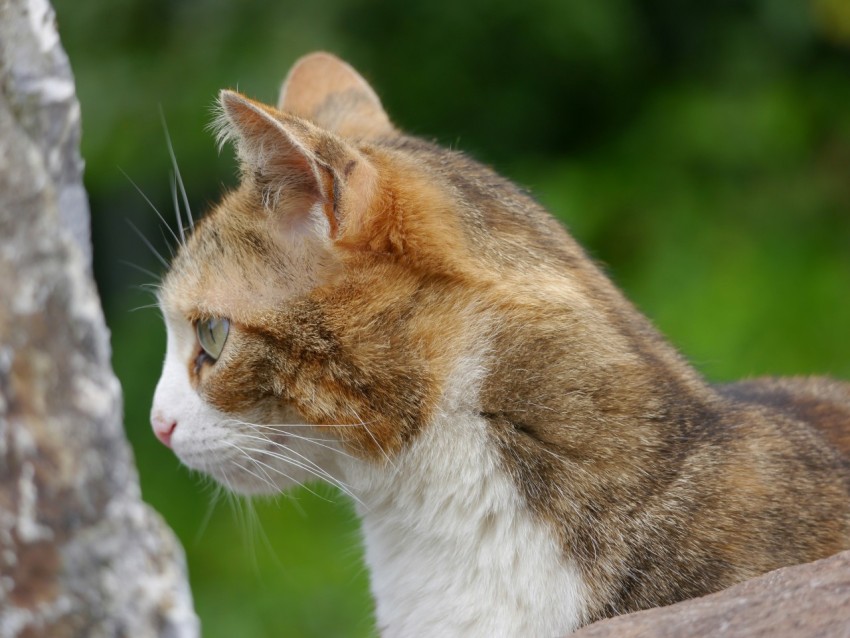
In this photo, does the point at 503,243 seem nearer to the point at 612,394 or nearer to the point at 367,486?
the point at 612,394

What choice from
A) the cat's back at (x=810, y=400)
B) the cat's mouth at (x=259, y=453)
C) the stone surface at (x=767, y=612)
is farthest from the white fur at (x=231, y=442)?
the cat's back at (x=810, y=400)

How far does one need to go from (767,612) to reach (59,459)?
889mm

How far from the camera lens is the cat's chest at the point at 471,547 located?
1.90 metres

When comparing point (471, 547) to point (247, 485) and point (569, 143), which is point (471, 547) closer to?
point (247, 485)

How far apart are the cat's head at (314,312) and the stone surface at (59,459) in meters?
0.59

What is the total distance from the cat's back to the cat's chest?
59cm

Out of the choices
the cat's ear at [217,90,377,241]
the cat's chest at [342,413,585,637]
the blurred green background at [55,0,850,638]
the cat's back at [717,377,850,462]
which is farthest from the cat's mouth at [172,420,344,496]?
the blurred green background at [55,0,850,638]

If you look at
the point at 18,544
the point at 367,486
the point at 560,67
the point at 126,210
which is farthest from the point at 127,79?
the point at 18,544

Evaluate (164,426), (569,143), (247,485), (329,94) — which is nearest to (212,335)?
(164,426)

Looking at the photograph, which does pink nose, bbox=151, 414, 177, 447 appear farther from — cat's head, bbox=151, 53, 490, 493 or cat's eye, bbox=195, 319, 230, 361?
cat's eye, bbox=195, 319, 230, 361

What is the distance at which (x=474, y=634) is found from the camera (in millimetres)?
1942

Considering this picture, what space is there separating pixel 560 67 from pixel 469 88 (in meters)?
0.34

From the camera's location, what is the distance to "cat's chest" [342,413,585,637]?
6.23 feet

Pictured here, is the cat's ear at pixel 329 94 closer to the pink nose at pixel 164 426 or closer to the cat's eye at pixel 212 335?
the cat's eye at pixel 212 335
